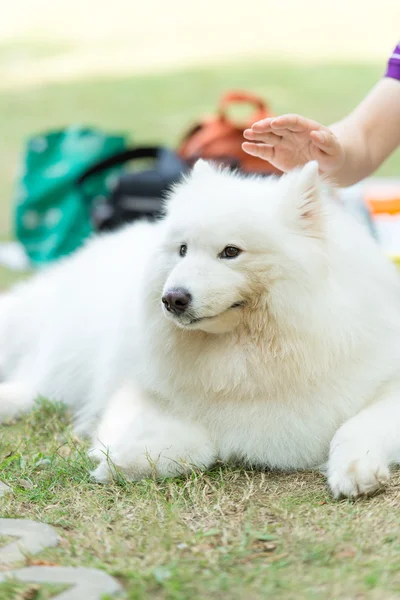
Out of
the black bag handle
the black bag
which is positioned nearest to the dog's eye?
the black bag

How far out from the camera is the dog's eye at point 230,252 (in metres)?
2.55

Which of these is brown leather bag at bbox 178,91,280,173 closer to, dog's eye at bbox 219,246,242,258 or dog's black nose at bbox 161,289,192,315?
dog's eye at bbox 219,246,242,258

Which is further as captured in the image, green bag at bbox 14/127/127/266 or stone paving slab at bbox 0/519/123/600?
green bag at bbox 14/127/127/266

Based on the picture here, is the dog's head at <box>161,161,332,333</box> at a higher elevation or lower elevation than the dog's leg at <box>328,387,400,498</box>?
higher

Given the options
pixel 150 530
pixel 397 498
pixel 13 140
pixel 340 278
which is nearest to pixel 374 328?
pixel 340 278

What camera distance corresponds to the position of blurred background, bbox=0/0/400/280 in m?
12.0

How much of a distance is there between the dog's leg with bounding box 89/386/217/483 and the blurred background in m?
7.44

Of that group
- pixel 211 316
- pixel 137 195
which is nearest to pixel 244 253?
pixel 211 316

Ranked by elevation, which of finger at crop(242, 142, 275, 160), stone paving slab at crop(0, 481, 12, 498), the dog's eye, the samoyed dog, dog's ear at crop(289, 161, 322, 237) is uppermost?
finger at crop(242, 142, 275, 160)

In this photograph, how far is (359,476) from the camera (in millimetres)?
2471

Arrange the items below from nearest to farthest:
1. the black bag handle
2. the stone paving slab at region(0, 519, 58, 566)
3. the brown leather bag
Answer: the stone paving slab at region(0, 519, 58, 566)
the brown leather bag
the black bag handle

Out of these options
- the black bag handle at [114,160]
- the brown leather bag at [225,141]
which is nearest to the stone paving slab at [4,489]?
the brown leather bag at [225,141]

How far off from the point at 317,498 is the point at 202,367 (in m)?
0.54

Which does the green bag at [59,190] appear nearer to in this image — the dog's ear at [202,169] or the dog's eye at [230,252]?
the dog's ear at [202,169]
